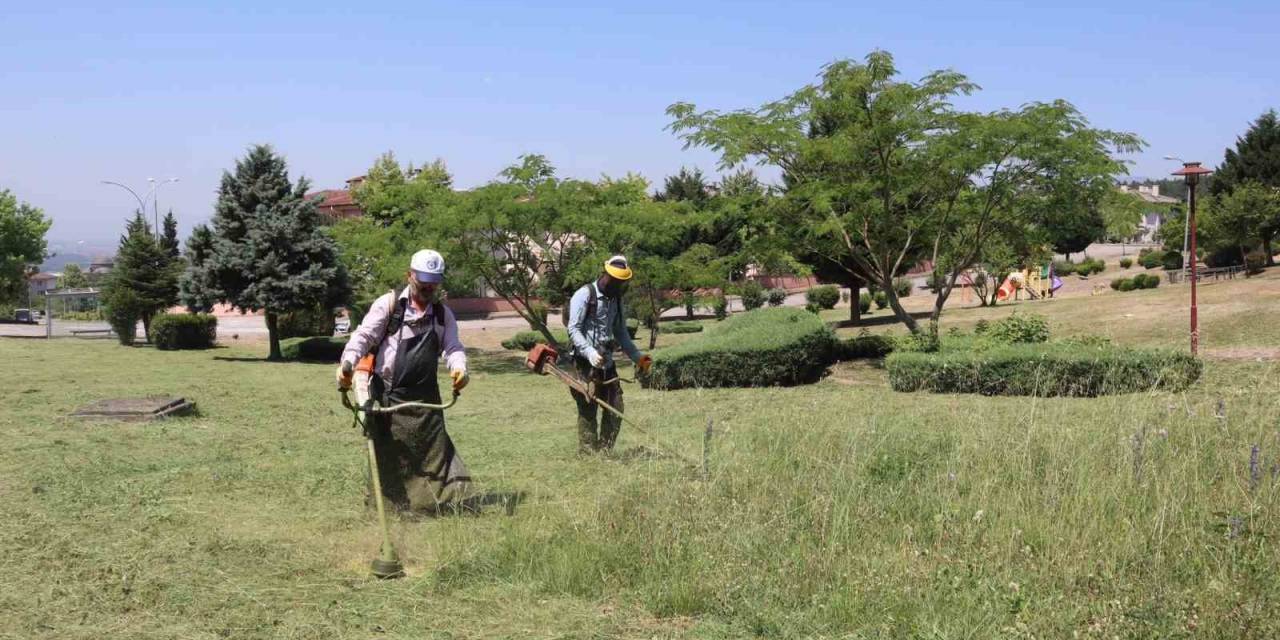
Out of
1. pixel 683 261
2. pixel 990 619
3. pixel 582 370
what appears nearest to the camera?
pixel 990 619

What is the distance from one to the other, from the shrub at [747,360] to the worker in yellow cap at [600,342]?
6.02m

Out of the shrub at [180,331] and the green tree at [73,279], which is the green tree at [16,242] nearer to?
the shrub at [180,331]

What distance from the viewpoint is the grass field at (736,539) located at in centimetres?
422

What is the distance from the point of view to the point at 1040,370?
1138cm

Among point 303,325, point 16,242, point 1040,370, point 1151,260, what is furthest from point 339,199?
point 1040,370

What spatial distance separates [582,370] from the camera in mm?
8414

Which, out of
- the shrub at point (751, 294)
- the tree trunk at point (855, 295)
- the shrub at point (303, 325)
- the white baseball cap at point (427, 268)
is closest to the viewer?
the white baseball cap at point (427, 268)

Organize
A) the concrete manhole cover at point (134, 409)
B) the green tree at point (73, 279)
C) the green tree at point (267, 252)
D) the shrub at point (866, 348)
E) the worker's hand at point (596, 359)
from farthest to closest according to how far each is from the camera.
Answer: the green tree at point (73, 279)
the green tree at point (267, 252)
the shrub at point (866, 348)
the concrete manhole cover at point (134, 409)
the worker's hand at point (596, 359)

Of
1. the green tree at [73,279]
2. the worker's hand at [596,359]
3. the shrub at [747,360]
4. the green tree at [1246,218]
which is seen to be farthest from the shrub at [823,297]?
the green tree at [73,279]

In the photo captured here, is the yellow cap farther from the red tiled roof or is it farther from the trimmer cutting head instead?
the red tiled roof

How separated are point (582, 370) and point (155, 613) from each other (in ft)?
13.9

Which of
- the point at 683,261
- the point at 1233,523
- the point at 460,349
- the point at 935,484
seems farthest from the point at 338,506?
the point at 683,261

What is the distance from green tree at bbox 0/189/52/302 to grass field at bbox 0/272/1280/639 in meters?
38.3

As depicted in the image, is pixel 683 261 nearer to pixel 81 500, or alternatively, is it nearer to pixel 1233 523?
pixel 81 500
